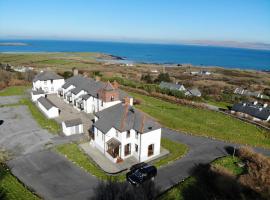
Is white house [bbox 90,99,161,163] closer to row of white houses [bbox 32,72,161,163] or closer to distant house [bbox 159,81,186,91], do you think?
row of white houses [bbox 32,72,161,163]

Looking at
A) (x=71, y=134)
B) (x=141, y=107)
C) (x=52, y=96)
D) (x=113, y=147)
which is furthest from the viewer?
(x=52, y=96)

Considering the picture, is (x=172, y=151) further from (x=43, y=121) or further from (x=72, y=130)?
(x=43, y=121)

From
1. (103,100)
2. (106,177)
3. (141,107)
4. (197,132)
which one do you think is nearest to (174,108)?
(141,107)

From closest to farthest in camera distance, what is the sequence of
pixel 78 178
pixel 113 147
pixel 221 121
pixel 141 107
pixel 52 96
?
1. pixel 78 178
2. pixel 113 147
3. pixel 221 121
4. pixel 141 107
5. pixel 52 96

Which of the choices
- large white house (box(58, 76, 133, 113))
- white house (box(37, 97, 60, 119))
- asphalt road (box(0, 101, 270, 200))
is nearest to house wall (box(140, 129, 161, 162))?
asphalt road (box(0, 101, 270, 200))

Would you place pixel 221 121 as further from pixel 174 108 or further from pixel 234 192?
pixel 234 192

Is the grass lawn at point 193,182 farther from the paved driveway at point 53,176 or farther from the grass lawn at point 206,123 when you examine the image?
the grass lawn at point 206,123
